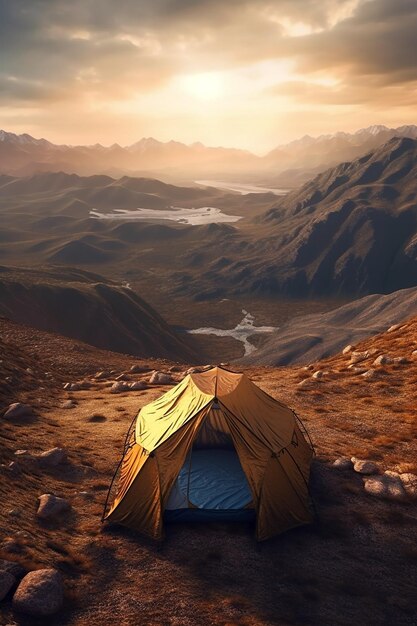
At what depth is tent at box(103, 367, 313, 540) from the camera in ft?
51.4

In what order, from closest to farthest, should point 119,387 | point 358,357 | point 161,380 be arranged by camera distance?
point 119,387 → point 358,357 → point 161,380

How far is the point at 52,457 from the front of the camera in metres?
19.2

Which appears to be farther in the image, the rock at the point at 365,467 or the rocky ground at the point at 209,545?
the rock at the point at 365,467

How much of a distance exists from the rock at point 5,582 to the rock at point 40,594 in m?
0.25

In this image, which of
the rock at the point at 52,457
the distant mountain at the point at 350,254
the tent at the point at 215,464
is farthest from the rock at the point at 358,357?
the distant mountain at the point at 350,254

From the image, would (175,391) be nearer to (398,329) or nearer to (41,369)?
(41,369)

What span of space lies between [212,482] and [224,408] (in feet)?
8.64

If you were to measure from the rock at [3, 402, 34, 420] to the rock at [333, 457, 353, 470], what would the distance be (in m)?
15.5

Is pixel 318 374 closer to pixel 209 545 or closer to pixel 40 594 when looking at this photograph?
pixel 209 545

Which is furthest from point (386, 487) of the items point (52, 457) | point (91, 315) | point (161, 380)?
point (91, 315)

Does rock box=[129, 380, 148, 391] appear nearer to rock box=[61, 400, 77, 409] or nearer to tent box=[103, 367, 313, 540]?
rock box=[61, 400, 77, 409]

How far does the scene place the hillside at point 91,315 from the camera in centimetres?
8144

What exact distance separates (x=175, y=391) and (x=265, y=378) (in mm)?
14604

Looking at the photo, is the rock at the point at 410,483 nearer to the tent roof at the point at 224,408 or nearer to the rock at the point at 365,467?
the rock at the point at 365,467
